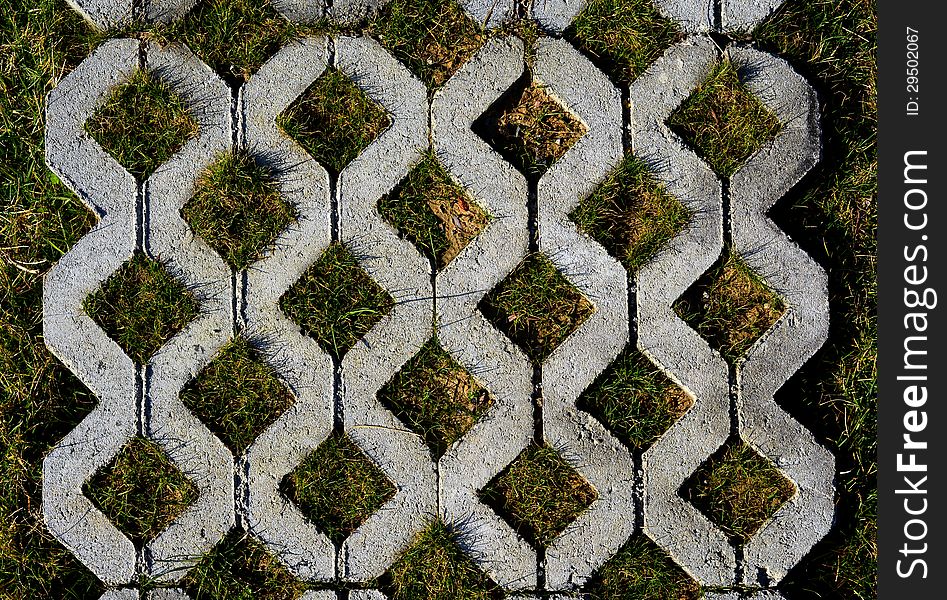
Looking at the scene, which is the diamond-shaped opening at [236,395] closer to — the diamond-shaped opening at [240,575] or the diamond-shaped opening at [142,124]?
the diamond-shaped opening at [240,575]

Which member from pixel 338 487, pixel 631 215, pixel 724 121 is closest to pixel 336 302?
pixel 338 487

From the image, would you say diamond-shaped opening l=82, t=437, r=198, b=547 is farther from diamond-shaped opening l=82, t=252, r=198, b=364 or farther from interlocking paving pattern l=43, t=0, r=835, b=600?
diamond-shaped opening l=82, t=252, r=198, b=364

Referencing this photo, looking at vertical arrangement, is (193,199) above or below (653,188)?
above

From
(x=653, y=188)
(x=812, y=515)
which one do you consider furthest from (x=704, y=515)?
(x=653, y=188)

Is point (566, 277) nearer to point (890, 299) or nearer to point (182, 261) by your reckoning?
point (890, 299)

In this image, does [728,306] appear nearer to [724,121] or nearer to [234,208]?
[724,121]

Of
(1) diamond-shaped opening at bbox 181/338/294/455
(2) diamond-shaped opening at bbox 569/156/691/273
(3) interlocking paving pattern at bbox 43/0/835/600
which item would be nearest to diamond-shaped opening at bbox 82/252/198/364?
(3) interlocking paving pattern at bbox 43/0/835/600

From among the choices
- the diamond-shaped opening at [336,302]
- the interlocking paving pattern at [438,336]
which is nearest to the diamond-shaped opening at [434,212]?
the interlocking paving pattern at [438,336]
